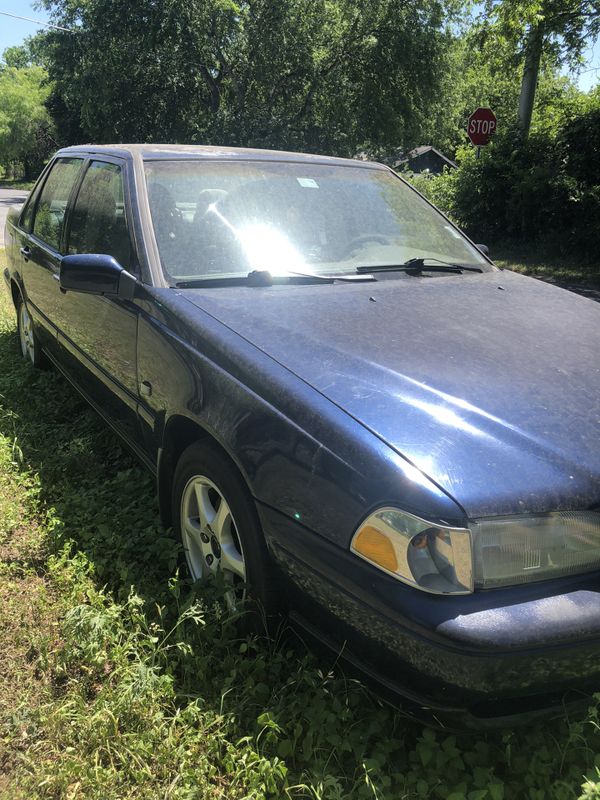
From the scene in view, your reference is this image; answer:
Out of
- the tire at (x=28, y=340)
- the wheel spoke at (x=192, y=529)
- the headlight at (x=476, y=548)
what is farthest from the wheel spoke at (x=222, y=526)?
the tire at (x=28, y=340)

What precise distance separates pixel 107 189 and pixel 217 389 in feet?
5.45

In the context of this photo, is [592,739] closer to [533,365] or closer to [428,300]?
[533,365]

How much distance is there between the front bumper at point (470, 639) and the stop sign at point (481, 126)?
1323cm

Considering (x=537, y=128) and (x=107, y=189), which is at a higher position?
(x=537, y=128)

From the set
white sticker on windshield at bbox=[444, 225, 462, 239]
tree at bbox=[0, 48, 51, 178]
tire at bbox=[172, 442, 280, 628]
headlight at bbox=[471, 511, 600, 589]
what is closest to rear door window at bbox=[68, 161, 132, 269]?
tire at bbox=[172, 442, 280, 628]

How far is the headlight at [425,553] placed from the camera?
159 cm

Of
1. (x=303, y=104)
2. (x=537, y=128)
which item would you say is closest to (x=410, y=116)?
(x=303, y=104)

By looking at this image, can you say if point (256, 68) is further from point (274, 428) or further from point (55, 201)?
point (274, 428)

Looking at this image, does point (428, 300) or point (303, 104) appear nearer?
point (428, 300)

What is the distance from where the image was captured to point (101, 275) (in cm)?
273

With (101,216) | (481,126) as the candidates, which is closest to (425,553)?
(101,216)

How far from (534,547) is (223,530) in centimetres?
104

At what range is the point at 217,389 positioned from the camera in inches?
85.4

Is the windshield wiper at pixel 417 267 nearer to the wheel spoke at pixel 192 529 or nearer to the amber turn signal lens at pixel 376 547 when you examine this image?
the wheel spoke at pixel 192 529
